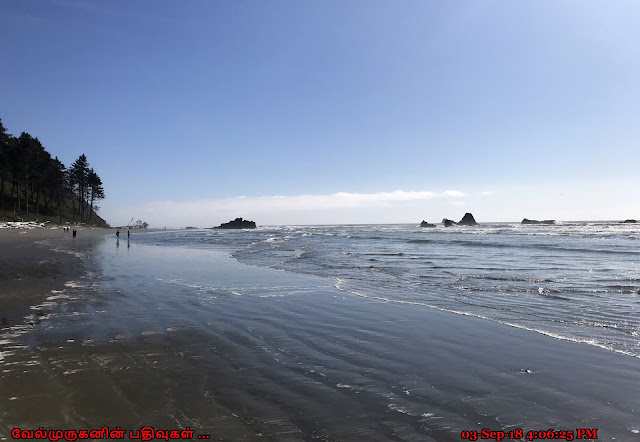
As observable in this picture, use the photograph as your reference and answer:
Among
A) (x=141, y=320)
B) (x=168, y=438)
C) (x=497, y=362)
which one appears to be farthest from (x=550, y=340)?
(x=141, y=320)

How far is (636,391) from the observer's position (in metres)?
5.32

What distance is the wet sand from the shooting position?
4.28m

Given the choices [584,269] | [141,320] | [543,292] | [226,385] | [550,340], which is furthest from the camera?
[584,269]

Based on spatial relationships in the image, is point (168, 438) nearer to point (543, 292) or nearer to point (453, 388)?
point (453, 388)

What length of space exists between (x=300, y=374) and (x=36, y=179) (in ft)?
304

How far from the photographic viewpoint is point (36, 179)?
248ft

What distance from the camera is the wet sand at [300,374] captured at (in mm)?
4281

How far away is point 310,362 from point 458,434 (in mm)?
2779

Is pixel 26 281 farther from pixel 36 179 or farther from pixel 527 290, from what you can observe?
pixel 36 179
